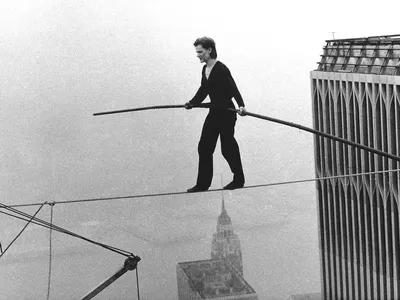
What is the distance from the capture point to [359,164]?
11738cm

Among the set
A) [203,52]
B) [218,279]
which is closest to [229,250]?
[218,279]

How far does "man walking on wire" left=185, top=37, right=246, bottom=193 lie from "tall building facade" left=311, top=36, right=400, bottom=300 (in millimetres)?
68815

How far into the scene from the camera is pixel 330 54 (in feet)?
376

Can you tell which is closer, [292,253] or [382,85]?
[382,85]

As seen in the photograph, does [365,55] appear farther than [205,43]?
Yes

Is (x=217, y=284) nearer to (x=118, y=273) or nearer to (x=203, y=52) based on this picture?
(x=118, y=273)

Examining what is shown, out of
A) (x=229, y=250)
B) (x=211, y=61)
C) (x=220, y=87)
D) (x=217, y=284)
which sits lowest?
(x=229, y=250)

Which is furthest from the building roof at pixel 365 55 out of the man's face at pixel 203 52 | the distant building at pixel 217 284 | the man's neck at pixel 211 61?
the man's face at pixel 203 52

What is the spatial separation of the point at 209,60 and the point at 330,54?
94010 mm

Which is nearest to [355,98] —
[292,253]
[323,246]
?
[323,246]

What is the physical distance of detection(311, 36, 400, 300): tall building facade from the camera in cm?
9812

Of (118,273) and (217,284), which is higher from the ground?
(118,273)

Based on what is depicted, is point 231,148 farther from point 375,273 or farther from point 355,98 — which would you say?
point 375,273

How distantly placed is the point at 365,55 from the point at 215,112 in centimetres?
7891
